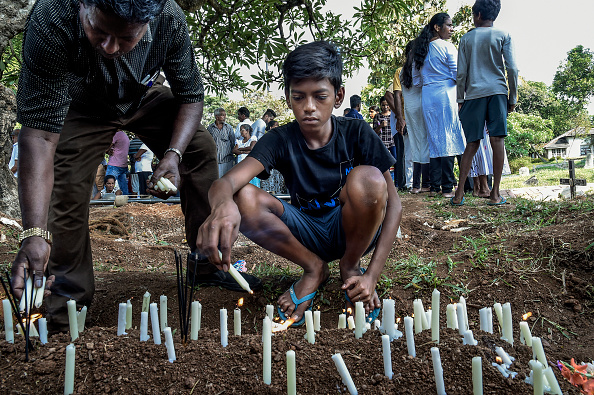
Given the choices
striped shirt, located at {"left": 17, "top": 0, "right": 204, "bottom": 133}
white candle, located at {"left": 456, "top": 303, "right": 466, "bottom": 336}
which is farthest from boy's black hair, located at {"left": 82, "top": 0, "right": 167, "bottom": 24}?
white candle, located at {"left": 456, "top": 303, "right": 466, "bottom": 336}

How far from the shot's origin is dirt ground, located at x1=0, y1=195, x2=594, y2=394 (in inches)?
62.9

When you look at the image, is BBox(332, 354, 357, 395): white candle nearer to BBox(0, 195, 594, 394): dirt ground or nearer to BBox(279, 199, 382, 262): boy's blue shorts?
BBox(0, 195, 594, 394): dirt ground

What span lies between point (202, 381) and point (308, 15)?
4.85 m

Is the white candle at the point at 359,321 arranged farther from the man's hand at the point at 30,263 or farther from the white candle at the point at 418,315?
the man's hand at the point at 30,263

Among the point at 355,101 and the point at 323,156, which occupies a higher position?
the point at 355,101

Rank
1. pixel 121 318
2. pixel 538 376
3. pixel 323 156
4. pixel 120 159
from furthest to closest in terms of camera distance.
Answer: pixel 120 159, pixel 323 156, pixel 121 318, pixel 538 376

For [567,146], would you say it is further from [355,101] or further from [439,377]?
[439,377]

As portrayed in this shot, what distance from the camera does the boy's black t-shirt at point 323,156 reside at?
2.71 m

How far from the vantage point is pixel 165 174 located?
2.37 m

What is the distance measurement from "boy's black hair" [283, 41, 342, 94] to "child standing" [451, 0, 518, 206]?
113 inches

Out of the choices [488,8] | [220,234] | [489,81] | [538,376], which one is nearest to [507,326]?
[538,376]

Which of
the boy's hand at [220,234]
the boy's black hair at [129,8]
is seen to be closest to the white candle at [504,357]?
the boy's hand at [220,234]

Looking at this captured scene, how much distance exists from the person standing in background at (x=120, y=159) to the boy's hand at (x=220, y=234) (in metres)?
7.59

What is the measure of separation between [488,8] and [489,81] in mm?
833
